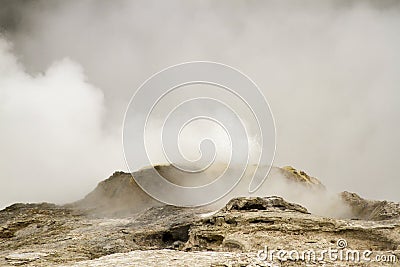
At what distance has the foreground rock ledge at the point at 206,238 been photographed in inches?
963

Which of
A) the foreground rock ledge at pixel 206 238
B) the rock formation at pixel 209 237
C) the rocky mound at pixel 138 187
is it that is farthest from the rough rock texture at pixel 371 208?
the rocky mound at pixel 138 187

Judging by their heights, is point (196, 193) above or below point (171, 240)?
above

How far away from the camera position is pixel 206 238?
31.8m

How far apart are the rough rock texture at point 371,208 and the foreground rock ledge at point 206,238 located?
4678 mm

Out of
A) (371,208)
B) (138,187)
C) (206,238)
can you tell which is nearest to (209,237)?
(206,238)

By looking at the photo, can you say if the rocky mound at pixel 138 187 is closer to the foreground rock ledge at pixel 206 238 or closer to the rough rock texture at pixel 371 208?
the rough rock texture at pixel 371 208

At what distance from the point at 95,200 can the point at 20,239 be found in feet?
117

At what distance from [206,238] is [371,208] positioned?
945 inches

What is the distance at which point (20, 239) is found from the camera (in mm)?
43812

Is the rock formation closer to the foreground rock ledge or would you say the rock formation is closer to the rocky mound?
the foreground rock ledge

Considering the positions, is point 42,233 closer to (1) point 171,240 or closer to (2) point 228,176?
(1) point 171,240

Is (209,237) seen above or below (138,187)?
below

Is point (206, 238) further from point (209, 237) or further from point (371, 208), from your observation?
point (371, 208)

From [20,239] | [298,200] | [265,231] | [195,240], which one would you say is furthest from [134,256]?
[298,200]
